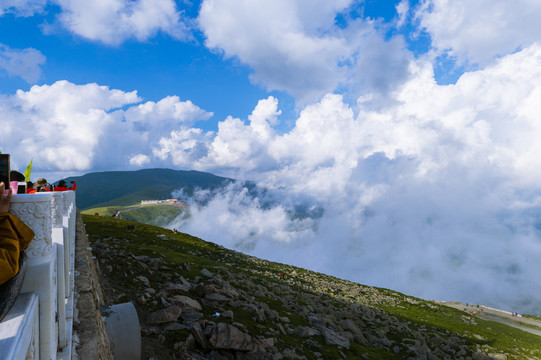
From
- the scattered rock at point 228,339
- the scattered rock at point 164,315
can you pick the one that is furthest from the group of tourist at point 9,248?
the scattered rock at point 164,315

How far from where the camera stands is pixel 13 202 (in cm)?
392

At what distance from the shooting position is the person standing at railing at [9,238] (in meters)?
3.22

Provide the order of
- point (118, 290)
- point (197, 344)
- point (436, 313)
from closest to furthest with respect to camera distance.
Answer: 1. point (197, 344)
2. point (118, 290)
3. point (436, 313)

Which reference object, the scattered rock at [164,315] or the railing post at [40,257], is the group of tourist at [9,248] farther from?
the scattered rock at [164,315]

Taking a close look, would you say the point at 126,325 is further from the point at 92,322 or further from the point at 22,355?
the point at 22,355

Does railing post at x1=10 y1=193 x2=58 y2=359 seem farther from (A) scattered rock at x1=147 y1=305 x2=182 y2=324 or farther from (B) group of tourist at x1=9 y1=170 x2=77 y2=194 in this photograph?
(A) scattered rock at x1=147 y1=305 x2=182 y2=324

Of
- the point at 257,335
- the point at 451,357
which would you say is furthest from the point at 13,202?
the point at 451,357

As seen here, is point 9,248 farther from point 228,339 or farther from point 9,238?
point 228,339

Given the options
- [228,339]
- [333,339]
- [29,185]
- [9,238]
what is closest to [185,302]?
[228,339]

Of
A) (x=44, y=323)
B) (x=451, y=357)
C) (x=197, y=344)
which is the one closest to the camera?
(x=44, y=323)

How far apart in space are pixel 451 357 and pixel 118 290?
39.0 meters

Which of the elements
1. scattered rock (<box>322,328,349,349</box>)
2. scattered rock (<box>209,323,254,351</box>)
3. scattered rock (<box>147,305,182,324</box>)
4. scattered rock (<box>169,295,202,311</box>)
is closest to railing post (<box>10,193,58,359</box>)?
scattered rock (<box>209,323,254,351</box>)

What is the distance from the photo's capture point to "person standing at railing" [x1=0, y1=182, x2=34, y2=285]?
322cm

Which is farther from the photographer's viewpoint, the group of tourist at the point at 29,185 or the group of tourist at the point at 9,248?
the group of tourist at the point at 29,185
